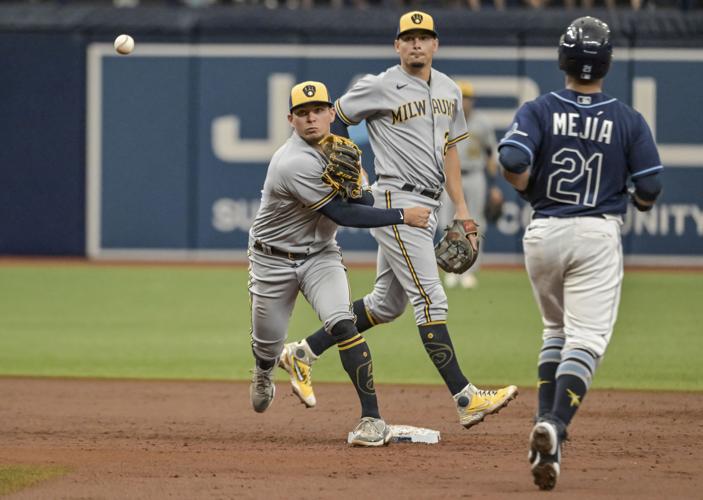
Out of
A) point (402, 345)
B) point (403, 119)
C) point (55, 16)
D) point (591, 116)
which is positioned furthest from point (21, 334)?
point (55, 16)

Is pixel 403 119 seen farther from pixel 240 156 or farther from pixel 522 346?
pixel 240 156

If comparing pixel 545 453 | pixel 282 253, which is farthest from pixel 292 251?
pixel 545 453

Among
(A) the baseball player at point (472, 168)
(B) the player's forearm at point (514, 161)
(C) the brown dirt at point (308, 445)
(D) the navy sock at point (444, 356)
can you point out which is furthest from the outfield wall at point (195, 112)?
(B) the player's forearm at point (514, 161)

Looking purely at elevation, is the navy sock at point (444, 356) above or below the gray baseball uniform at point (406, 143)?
below

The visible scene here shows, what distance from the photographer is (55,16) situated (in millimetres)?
18750

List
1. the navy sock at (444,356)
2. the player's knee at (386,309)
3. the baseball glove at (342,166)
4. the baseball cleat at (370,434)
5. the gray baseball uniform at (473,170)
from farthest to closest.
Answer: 1. the gray baseball uniform at (473,170)
2. the player's knee at (386,309)
3. the navy sock at (444,356)
4. the baseball cleat at (370,434)
5. the baseball glove at (342,166)

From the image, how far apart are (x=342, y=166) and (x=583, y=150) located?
1363 mm

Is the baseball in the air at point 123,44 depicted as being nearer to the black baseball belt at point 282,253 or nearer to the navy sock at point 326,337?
the navy sock at point 326,337

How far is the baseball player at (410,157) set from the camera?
23.7 feet

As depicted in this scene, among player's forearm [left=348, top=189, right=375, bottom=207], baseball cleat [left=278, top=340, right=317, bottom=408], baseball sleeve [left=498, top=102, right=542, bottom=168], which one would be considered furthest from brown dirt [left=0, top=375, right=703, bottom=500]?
baseball sleeve [left=498, top=102, right=542, bottom=168]

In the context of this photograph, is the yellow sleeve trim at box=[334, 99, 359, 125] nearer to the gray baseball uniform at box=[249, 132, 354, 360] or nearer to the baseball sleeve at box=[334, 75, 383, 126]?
the baseball sleeve at box=[334, 75, 383, 126]

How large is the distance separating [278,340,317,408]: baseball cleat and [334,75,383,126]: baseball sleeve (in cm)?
130

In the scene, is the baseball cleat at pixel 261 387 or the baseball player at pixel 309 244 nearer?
the baseball player at pixel 309 244

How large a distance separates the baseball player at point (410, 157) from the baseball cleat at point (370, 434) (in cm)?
63
